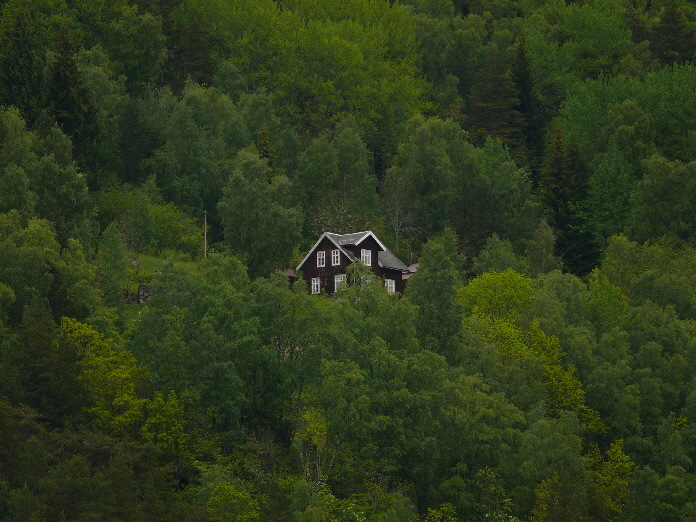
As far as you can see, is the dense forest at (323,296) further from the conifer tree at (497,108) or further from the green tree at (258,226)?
the conifer tree at (497,108)

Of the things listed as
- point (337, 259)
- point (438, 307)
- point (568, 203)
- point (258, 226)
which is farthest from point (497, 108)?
point (438, 307)

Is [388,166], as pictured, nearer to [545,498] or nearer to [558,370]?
[558,370]

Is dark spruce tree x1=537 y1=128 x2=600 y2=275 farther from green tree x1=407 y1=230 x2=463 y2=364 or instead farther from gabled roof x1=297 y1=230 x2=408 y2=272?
green tree x1=407 y1=230 x2=463 y2=364

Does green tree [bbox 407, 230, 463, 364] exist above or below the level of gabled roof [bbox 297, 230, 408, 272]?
below

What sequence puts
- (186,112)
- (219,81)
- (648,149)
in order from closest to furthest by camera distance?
(186,112)
(648,149)
(219,81)

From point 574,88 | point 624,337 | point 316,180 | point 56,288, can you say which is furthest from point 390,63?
point 56,288

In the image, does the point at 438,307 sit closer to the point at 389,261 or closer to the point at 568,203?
the point at 389,261

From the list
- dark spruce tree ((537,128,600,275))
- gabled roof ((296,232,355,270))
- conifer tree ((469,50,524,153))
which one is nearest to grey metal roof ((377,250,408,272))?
gabled roof ((296,232,355,270))
